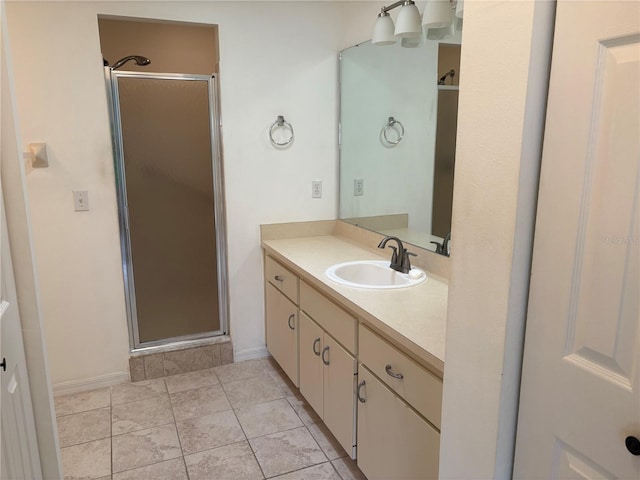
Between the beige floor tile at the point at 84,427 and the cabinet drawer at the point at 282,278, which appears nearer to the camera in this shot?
the beige floor tile at the point at 84,427

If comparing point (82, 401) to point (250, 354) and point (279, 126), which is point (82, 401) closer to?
point (250, 354)

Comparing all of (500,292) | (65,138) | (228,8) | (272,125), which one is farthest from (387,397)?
(228,8)

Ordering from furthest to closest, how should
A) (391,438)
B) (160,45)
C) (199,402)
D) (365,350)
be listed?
(160,45) → (199,402) → (365,350) → (391,438)

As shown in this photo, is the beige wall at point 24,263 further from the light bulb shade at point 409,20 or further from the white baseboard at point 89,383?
the light bulb shade at point 409,20

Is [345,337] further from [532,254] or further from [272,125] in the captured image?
[272,125]

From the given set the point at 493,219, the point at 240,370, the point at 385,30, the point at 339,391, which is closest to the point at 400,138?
the point at 385,30

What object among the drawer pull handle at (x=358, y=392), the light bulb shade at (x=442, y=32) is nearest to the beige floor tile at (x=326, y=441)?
the drawer pull handle at (x=358, y=392)

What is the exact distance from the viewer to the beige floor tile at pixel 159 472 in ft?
6.65

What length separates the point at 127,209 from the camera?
2.72 m

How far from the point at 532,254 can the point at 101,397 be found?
261 cm

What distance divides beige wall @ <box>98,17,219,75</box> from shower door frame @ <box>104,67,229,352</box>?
52.9 inches

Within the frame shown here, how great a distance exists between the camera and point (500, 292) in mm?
1005

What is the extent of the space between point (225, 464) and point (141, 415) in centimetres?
68

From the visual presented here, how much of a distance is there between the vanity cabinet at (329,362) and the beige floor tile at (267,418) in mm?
145
